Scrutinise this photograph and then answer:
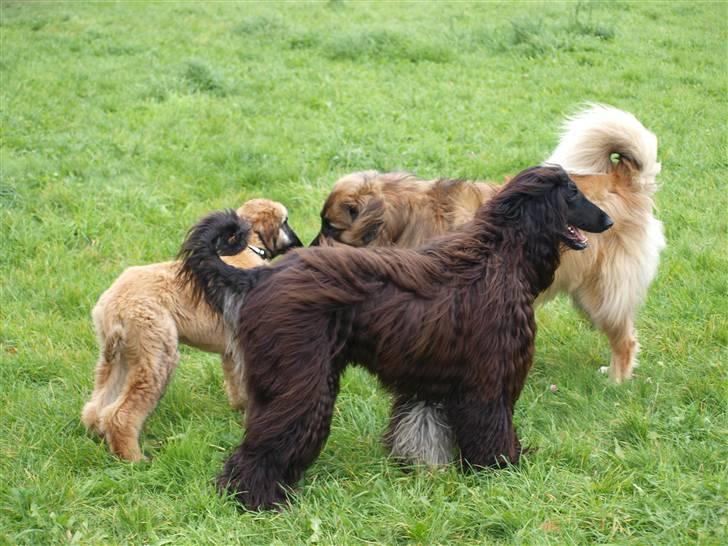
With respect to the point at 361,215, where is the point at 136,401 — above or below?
below

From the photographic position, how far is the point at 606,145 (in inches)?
218

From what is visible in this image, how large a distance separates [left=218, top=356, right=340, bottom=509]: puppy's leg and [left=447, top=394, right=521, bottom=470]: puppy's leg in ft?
2.09

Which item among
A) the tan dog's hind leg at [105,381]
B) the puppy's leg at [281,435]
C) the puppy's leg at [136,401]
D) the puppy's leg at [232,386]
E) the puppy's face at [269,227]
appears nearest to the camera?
the puppy's leg at [281,435]

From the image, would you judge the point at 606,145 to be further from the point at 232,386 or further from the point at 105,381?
the point at 105,381

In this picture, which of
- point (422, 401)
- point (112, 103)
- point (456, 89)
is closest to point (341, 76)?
point (456, 89)

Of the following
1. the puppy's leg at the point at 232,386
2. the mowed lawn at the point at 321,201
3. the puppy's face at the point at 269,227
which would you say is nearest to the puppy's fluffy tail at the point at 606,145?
the mowed lawn at the point at 321,201

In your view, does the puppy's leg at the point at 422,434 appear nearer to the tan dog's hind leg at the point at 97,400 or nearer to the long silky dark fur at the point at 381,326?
the long silky dark fur at the point at 381,326

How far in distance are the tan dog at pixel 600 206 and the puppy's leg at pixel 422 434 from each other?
55.6 inches

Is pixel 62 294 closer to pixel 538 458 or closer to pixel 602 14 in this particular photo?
pixel 538 458

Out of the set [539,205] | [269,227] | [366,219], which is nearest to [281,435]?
[539,205]

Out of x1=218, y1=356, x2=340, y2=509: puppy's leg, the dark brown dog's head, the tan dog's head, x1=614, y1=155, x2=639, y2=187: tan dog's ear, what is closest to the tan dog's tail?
x1=218, y1=356, x2=340, y2=509: puppy's leg

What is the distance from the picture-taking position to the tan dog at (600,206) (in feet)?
17.6

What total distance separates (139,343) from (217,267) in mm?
885

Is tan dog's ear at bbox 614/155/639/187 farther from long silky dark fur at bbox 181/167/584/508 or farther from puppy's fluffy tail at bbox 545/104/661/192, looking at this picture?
long silky dark fur at bbox 181/167/584/508
